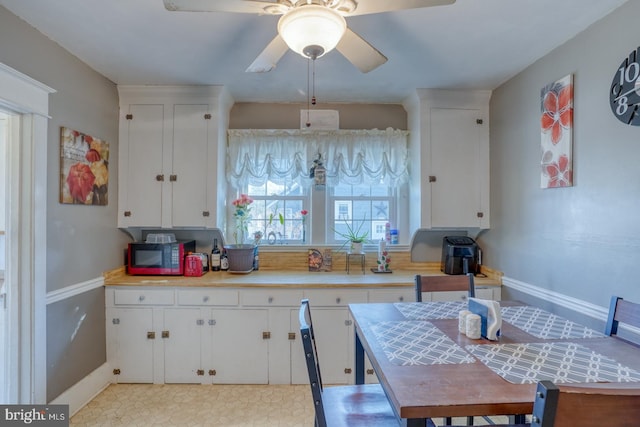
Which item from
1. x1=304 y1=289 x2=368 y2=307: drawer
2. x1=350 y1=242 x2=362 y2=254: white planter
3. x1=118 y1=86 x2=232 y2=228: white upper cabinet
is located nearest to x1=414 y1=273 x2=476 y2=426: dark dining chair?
x1=304 y1=289 x2=368 y2=307: drawer

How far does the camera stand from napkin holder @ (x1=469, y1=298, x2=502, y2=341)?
1.43 metres

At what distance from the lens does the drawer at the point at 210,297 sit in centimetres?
267

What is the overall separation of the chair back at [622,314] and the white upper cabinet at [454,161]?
4.89 ft

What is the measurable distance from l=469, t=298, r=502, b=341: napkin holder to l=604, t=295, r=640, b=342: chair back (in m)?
0.58

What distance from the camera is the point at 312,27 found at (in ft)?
4.11

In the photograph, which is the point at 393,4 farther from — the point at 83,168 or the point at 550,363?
the point at 83,168

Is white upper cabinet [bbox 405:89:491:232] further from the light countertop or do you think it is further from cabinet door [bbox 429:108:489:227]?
the light countertop

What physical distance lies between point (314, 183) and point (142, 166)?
5.11 ft

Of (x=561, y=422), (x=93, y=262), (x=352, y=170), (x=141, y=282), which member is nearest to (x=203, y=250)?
(x=141, y=282)

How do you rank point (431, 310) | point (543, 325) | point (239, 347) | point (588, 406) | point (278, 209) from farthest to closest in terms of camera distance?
point (278, 209), point (239, 347), point (431, 310), point (543, 325), point (588, 406)

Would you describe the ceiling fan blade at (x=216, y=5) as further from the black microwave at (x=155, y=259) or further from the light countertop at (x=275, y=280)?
the black microwave at (x=155, y=259)

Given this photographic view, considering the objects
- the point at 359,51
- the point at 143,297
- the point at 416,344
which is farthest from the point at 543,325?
the point at 143,297

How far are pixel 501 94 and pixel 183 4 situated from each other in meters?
2.63

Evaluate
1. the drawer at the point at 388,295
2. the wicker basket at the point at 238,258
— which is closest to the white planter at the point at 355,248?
the drawer at the point at 388,295
